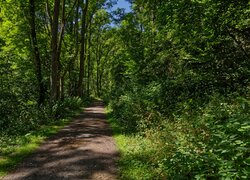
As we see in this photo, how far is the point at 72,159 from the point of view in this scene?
9.02 m

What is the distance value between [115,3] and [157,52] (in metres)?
17.3

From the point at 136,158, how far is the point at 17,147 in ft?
14.6

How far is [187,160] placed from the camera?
5.40 meters

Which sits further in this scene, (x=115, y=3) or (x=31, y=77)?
(x=115, y=3)

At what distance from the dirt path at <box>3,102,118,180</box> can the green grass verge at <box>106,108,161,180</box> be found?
28cm

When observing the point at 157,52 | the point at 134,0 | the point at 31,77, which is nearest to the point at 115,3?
the point at 134,0

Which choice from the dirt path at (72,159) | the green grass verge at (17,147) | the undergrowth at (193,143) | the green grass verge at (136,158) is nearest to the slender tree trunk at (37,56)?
the green grass verge at (17,147)

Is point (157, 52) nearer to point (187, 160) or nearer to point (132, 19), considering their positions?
point (187, 160)

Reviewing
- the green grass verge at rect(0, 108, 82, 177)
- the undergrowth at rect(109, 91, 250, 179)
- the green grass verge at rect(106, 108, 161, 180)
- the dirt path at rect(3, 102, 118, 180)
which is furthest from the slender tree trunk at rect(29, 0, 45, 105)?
the green grass verge at rect(106, 108, 161, 180)

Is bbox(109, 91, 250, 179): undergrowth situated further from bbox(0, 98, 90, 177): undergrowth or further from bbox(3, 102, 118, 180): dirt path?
bbox(0, 98, 90, 177): undergrowth

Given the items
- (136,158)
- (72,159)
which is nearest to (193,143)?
(136,158)

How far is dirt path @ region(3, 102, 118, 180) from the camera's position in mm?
7625

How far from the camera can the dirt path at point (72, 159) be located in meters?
7.62

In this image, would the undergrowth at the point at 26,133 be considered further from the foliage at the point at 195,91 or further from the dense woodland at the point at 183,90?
the foliage at the point at 195,91
